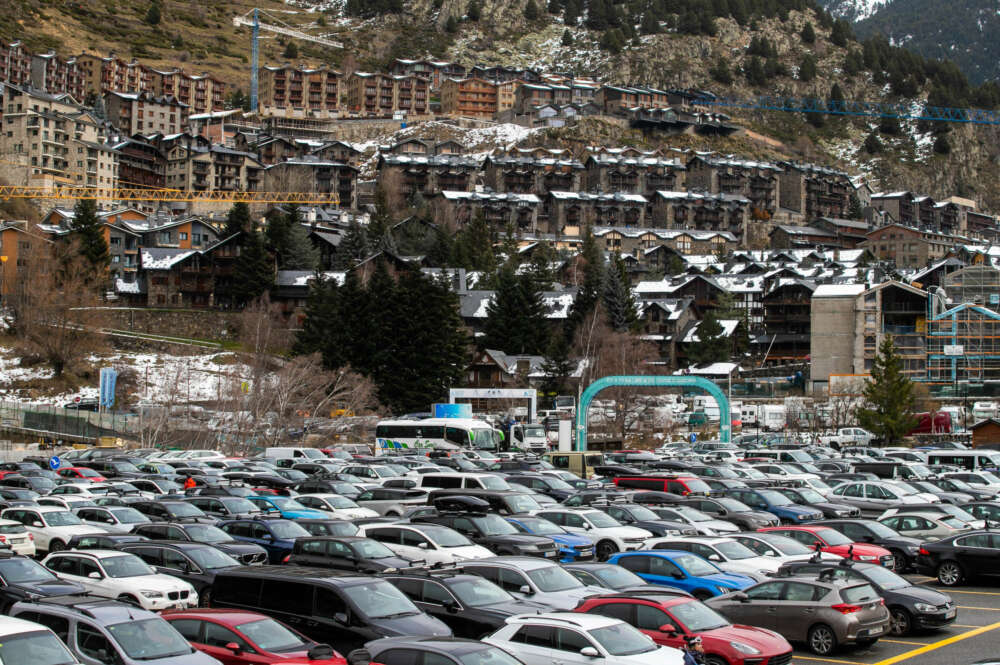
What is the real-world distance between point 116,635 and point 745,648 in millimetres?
8446

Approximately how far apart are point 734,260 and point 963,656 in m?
136

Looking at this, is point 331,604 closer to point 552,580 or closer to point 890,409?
point 552,580

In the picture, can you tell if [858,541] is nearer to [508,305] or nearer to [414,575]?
[414,575]

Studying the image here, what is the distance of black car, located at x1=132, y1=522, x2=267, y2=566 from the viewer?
21.6m

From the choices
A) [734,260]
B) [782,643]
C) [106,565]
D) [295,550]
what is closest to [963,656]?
[782,643]

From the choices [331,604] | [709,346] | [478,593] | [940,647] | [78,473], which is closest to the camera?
[331,604]

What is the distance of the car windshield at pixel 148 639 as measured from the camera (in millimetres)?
12852

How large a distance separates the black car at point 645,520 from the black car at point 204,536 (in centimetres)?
952

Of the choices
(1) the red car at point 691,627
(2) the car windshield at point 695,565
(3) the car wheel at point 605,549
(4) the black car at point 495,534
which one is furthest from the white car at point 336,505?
(1) the red car at point 691,627

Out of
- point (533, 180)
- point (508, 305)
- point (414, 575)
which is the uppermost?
point (533, 180)

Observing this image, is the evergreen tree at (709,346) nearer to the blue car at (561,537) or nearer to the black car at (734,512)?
the black car at (734,512)

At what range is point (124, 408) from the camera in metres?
74.4

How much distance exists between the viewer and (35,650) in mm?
11766

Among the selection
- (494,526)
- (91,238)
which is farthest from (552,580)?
(91,238)
